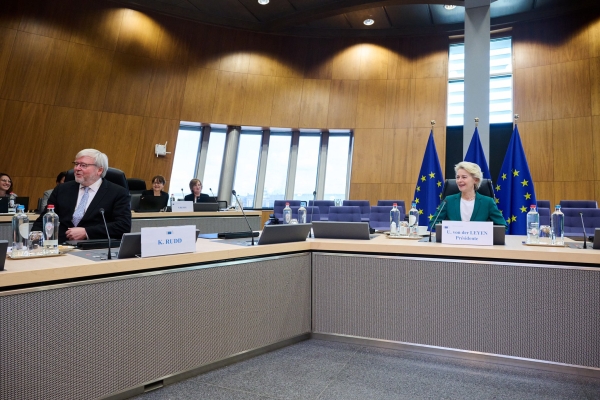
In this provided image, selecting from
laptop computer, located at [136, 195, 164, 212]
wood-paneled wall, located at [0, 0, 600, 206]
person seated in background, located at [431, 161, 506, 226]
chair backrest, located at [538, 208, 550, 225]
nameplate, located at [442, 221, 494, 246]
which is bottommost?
nameplate, located at [442, 221, 494, 246]

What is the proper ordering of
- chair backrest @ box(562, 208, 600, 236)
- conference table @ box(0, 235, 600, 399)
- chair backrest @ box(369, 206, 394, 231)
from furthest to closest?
1. chair backrest @ box(369, 206, 394, 231)
2. chair backrest @ box(562, 208, 600, 236)
3. conference table @ box(0, 235, 600, 399)

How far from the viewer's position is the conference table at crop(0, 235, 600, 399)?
1.50m

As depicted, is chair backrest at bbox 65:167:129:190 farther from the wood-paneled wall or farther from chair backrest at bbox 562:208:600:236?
chair backrest at bbox 562:208:600:236

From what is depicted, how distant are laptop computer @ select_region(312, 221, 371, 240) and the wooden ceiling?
241 inches

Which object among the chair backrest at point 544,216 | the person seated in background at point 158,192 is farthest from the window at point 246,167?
the chair backrest at point 544,216

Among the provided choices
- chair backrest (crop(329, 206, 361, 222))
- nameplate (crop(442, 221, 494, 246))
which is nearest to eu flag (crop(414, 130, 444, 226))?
chair backrest (crop(329, 206, 361, 222))

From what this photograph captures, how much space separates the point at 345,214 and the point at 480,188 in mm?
3425

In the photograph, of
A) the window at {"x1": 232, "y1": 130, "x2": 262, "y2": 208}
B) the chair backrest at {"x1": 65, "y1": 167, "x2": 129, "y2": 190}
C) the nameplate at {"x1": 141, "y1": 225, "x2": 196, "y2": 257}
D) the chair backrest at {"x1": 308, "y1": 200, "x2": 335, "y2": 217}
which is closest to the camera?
the nameplate at {"x1": 141, "y1": 225, "x2": 196, "y2": 257}

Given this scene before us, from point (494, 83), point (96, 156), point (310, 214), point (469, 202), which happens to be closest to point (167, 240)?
point (96, 156)

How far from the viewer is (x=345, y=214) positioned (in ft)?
21.4

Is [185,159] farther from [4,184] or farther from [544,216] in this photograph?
[544,216]

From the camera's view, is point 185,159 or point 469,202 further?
point 185,159

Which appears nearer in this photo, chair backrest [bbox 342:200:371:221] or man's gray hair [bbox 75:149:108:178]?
man's gray hair [bbox 75:149:108:178]

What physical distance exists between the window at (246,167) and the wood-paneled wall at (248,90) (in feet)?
2.07
